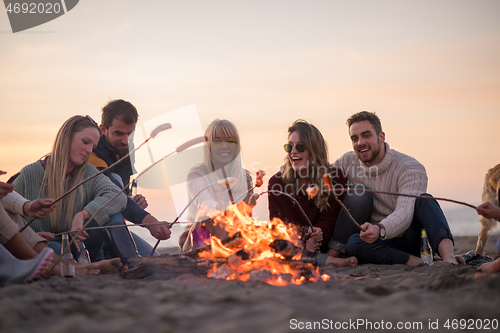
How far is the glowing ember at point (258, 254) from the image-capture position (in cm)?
333

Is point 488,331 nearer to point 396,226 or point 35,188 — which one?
point 396,226

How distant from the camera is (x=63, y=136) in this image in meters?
4.37

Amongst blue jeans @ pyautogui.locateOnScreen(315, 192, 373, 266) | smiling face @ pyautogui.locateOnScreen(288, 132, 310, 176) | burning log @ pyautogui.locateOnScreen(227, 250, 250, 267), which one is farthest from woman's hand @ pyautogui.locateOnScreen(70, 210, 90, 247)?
blue jeans @ pyautogui.locateOnScreen(315, 192, 373, 266)

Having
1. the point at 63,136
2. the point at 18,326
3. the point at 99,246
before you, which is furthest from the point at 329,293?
the point at 63,136

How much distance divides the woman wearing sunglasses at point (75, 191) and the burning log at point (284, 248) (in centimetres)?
170

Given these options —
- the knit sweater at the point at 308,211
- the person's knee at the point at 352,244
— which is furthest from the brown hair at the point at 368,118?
the person's knee at the point at 352,244

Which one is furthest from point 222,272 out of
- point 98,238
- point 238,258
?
point 98,238

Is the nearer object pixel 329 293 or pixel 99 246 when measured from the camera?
pixel 329 293

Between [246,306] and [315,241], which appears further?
[315,241]

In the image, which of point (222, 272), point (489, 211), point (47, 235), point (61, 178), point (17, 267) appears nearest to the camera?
point (17, 267)

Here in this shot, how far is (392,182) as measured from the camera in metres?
4.81

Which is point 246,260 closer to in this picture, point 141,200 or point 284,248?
point 284,248

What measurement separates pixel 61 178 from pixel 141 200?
1.22m

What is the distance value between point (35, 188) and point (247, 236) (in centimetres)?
247
